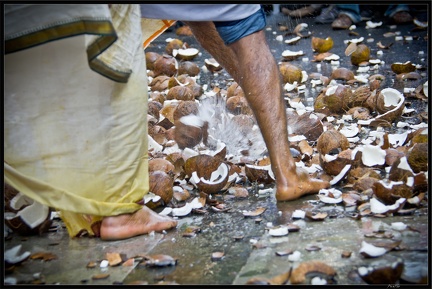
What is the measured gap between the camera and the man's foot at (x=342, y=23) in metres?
6.85

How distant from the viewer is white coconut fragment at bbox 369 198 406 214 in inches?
106

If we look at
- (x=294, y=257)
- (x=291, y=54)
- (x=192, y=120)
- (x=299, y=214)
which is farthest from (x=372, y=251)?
(x=291, y=54)

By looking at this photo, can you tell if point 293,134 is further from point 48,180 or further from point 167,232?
point 48,180

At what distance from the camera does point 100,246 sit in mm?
2656

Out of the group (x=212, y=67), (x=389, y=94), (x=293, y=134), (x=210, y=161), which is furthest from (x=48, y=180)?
(x=212, y=67)

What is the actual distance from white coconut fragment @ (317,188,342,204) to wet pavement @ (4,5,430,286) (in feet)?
0.08

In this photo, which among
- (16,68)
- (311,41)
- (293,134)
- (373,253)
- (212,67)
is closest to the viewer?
(373,253)

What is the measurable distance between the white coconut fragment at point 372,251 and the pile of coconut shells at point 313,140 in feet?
1.23

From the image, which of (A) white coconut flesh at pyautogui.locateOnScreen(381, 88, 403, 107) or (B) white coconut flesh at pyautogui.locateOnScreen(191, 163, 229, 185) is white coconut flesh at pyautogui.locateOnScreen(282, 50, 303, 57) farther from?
(B) white coconut flesh at pyautogui.locateOnScreen(191, 163, 229, 185)

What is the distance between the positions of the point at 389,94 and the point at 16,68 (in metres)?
2.34

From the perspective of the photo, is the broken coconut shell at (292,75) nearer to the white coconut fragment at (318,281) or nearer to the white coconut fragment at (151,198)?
the white coconut fragment at (151,198)

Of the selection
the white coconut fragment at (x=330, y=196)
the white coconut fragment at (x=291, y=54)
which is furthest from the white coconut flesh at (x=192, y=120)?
the white coconut fragment at (x=291, y=54)

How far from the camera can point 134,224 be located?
274cm

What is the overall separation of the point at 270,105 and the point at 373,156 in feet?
1.94
